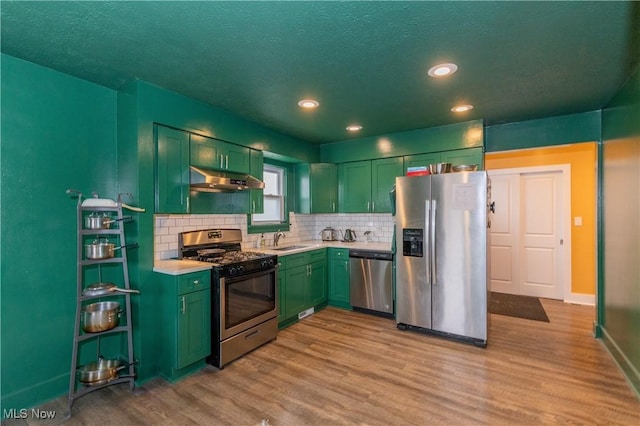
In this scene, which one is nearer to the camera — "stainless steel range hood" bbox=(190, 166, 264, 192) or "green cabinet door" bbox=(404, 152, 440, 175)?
"stainless steel range hood" bbox=(190, 166, 264, 192)

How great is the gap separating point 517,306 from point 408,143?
289cm

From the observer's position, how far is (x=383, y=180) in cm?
431

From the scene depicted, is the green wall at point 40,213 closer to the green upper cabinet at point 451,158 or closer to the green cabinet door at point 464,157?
the green upper cabinet at point 451,158

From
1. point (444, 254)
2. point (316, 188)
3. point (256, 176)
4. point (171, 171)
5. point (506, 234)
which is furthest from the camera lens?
point (506, 234)

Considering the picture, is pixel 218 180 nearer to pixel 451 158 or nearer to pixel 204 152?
pixel 204 152

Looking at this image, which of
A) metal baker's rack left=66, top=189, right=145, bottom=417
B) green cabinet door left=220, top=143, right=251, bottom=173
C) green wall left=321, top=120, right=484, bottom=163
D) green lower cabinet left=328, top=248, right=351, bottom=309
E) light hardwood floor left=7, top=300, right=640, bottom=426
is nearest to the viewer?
light hardwood floor left=7, top=300, right=640, bottom=426

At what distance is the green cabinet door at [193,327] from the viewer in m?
2.45

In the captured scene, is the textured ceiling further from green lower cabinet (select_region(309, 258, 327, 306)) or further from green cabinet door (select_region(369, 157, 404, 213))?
green lower cabinet (select_region(309, 258, 327, 306))

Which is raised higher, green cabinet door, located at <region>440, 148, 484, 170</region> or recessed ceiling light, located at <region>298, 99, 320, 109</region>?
recessed ceiling light, located at <region>298, 99, 320, 109</region>

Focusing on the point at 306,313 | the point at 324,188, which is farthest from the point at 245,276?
the point at 324,188

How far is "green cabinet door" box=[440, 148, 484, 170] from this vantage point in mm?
3627

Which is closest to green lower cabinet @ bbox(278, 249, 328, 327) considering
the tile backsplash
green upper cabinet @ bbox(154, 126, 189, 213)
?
the tile backsplash

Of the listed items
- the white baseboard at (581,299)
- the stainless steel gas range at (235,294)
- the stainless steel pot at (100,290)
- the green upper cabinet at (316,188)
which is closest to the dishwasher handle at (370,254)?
the green upper cabinet at (316,188)

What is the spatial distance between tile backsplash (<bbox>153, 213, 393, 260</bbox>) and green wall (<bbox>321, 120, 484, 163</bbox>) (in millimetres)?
966
